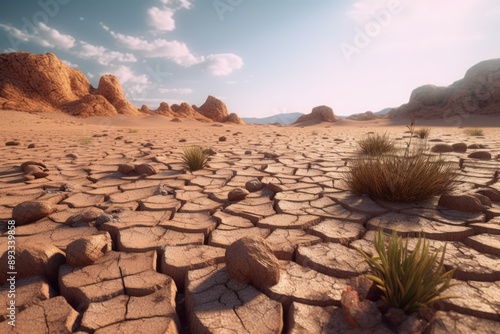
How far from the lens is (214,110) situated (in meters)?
30.6

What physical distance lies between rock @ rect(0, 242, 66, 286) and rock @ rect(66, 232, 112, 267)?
7 centimetres

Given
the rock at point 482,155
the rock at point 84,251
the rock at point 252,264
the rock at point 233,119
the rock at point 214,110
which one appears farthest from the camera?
the rock at point 214,110

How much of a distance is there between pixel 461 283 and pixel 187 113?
30221mm

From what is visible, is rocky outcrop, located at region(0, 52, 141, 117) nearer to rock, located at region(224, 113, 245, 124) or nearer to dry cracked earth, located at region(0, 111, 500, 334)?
Answer: rock, located at region(224, 113, 245, 124)

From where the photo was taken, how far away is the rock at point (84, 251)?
4.60 feet

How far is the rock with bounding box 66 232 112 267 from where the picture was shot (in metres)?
1.40

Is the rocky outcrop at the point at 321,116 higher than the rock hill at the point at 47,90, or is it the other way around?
the rock hill at the point at 47,90

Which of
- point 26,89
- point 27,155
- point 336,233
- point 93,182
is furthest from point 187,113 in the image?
point 336,233

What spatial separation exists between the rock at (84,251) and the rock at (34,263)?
7cm

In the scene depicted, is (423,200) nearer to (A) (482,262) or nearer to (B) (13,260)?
(A) (482,262)

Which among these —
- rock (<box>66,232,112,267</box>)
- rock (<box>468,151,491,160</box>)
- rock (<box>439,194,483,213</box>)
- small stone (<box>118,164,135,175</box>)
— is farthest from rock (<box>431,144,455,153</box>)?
rock (<box>66,232,112,267</box>)

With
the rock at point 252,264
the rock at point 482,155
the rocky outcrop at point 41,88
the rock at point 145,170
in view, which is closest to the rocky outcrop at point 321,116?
the rocky outcrop at point 41,88

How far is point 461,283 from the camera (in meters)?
1.22

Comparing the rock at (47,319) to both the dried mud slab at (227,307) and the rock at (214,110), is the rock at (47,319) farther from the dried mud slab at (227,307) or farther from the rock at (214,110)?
the rock at (214,110)
